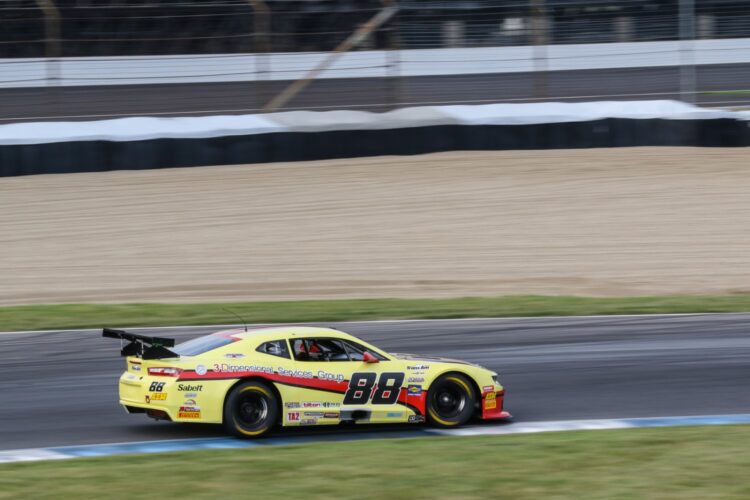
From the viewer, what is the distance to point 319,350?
28.5 ft

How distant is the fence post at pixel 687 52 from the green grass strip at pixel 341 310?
9.68 meters

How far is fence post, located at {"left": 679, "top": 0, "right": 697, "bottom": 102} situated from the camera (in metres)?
23.5

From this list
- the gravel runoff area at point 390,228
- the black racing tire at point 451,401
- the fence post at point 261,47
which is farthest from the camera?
the fence post at point 261,47

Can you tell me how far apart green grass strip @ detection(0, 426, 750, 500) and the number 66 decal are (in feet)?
1.72

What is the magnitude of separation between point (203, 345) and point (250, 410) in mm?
617

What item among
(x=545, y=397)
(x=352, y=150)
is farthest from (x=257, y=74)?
(x=545, y=397)

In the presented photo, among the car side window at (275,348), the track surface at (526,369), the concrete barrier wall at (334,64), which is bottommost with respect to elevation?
the track surface at (526,369)

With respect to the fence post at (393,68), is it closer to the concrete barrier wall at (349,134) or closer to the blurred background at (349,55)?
the blurred background at (349,55)

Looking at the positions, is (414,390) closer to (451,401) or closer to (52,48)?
(451,401)

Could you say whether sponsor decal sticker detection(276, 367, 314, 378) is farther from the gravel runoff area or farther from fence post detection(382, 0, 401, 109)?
fence post detection(382, 0, 401, 109)

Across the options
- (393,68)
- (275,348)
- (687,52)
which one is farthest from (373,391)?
(687,52)

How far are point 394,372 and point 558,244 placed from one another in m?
9.65

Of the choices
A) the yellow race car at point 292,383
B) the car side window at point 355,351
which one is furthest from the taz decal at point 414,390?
the car side window at point 355,351

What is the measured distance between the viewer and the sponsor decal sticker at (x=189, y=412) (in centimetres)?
819
